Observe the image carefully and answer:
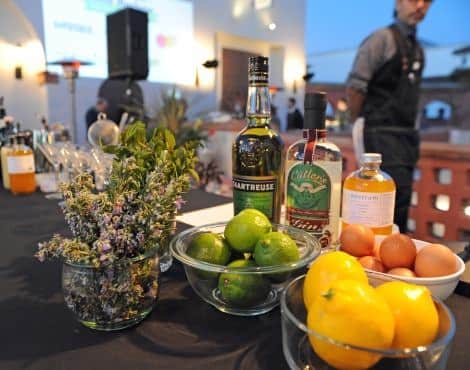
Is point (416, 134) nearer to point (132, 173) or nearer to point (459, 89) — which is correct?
point (132, 173)

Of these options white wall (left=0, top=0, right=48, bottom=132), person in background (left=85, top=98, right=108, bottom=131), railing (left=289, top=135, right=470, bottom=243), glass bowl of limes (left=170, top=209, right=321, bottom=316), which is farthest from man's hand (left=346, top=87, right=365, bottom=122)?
white wall (left=0, top=0, right=48, bottom=132)

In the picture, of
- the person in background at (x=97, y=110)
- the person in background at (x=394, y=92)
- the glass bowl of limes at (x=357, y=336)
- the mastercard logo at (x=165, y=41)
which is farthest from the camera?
the mastercard logo at (x=165, y=41)

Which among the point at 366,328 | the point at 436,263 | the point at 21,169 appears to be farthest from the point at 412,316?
the point at 21,169

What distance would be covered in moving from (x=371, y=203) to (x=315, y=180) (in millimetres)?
121

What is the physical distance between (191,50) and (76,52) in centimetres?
151

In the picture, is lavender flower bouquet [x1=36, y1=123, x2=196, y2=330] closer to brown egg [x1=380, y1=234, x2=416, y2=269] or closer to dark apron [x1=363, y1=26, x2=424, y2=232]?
brown egg [x1=380, y1=234, x2=416, y2=269]

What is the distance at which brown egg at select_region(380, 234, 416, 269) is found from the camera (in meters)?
0.49

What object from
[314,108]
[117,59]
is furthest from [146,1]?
[314,108]

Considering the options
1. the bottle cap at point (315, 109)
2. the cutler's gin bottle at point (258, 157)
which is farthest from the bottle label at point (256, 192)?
the bottle cap at point (315, 109)

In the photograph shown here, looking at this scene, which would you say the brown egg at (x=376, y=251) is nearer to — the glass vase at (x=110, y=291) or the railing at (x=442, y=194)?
the glass vase at (x=110, y=291)

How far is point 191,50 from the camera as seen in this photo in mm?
4785

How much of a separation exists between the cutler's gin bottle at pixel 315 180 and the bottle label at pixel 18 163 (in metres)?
0.89

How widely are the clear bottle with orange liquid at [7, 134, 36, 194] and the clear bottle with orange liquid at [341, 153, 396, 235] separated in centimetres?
95

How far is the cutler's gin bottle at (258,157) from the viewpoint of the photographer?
23.1 inches
